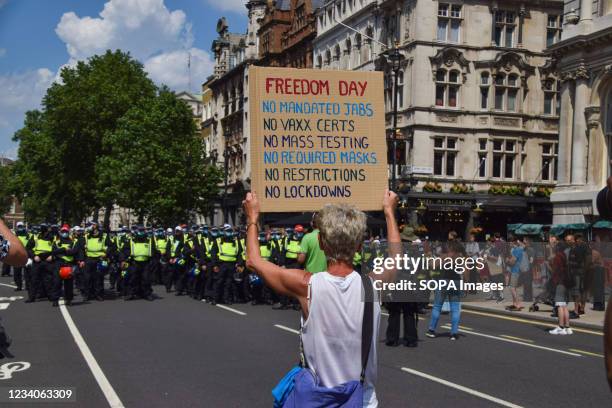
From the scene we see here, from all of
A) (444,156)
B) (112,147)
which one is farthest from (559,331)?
(112,147)

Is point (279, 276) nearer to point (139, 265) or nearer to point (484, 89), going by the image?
point (139, 265)

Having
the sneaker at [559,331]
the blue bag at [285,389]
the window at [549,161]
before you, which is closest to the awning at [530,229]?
the window at [549,161]

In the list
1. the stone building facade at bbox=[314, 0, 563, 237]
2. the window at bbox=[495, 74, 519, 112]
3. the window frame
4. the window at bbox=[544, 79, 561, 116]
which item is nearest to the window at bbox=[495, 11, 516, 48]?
the stone building facade at bbox=[314, 0, 563, 237]

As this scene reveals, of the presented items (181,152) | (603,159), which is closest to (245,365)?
(603,159)

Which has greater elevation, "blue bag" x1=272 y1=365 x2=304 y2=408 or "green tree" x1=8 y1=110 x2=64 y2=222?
"green tree" x1=8 y1=110 x2=64 y2=222

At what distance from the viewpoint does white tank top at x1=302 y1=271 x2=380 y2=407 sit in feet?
12.8

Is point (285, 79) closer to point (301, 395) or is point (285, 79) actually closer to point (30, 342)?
point (301, 395)

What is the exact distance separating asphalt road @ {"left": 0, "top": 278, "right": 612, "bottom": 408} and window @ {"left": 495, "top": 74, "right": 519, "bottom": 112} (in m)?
28.4

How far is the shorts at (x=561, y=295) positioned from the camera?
594 inches

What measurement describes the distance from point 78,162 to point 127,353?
56.8m

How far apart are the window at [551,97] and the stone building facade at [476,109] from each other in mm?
55

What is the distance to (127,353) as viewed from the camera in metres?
11.2

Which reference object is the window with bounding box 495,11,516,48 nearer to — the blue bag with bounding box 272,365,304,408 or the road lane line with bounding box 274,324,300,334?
the road lane line with bounding box 274,324,300,334

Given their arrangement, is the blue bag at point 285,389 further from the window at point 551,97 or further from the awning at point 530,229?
the window at point 551,97
